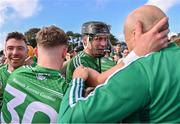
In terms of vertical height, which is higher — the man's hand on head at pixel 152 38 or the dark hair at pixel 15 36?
the dark hair at pixel 15 36

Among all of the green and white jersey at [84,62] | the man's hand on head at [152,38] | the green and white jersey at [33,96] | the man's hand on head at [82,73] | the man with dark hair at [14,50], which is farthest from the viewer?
the man with dark hair at [14,50]

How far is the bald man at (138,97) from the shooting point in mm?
2021

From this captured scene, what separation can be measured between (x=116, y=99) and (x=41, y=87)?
143cm

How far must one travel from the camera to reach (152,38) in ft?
7.38

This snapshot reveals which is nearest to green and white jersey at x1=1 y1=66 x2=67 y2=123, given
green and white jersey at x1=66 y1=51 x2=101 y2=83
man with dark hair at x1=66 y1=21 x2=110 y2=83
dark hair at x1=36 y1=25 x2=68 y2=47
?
dark hair at x1=36 y1=25 x2=68 y2=47

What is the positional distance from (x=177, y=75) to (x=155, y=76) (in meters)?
0.14

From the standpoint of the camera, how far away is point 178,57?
7.11 ft

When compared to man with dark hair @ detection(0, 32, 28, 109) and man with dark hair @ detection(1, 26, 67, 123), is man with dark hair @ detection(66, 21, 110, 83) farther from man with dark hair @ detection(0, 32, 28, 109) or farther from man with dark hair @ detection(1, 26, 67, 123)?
man with dark hair @ detection(1, 26, 67, 123)

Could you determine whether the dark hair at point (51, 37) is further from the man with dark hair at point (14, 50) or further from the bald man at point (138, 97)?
the man with dark hair at point (14, 50)

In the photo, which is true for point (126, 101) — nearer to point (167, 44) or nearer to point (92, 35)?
point (167, 44)

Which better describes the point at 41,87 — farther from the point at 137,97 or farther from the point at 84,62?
the point at 84,62

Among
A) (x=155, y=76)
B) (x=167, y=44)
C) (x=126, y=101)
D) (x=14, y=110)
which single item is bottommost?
(x=14, y=110)

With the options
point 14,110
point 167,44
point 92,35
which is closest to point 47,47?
point 14,110

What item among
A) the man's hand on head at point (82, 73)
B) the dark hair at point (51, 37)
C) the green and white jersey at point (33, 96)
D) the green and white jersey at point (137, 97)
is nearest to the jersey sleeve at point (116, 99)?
the green and white jersey at point (137, 97)
